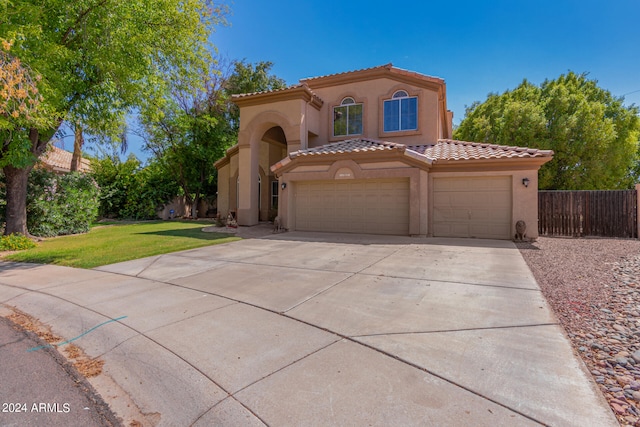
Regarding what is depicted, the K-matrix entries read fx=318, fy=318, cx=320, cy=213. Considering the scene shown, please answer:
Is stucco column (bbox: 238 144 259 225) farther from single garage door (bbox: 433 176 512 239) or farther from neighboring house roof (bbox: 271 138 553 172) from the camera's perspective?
single garage door (bbox: 433 176 512 239)

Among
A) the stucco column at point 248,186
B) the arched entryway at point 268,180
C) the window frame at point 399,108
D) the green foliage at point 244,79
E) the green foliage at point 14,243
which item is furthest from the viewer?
the green foliage at point 244,79

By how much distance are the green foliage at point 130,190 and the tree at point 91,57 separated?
11636mm

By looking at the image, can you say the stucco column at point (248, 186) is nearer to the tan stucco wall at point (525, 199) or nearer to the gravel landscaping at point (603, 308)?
the tan stucco wall at point (525, 199)

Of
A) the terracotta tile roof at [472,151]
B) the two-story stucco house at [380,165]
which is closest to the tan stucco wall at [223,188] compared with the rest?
the two-story stucco house at [380,165]

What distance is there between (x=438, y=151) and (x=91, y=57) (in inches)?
528

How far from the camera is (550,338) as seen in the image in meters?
3.68

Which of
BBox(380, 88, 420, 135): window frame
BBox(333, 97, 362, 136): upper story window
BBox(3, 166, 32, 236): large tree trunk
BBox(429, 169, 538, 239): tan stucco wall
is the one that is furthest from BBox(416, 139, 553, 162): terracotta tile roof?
BBox(3, 166, 32, 236): large tree trunk

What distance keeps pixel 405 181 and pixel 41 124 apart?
1192 centimetres

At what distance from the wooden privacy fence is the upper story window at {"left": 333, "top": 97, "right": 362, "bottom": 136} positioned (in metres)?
9.05

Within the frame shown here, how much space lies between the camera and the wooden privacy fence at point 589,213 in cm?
1269

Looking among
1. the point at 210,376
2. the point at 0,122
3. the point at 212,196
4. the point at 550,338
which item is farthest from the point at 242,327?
the point at 212,196

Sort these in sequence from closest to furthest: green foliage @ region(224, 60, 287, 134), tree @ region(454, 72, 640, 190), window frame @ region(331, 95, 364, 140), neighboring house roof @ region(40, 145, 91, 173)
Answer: window frame @ region(331, 95, 364, 140) → neighboring house roof @ region(40, 145, 91, 173) → tree @ region(454, 72, 640, 190) → green foliage @ region(224, 60, 287, 134)

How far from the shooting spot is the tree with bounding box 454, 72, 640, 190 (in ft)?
67.3

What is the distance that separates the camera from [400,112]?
623 inches
